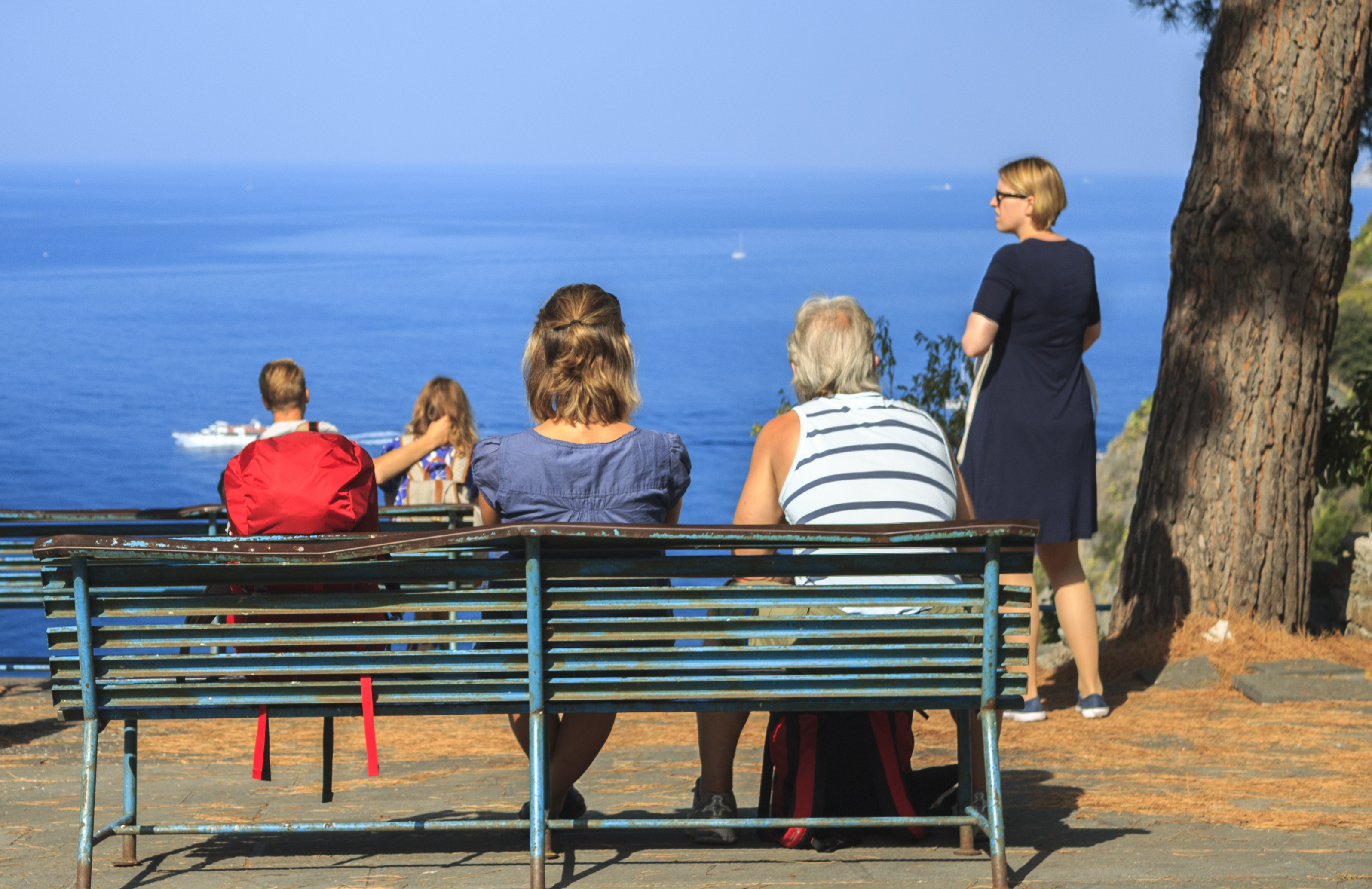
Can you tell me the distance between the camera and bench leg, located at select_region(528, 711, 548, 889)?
2916mm

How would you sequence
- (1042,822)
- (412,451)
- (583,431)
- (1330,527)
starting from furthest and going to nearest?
1. (1330,527)
2. (412,451)
3. (1042,822)
4. (583,431)

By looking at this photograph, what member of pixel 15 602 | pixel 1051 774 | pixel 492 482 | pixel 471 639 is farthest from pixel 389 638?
pixel 15 602

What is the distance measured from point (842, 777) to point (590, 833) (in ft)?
2.18

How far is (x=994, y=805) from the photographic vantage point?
9.91 ft

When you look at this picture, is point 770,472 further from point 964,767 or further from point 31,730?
point 31,730

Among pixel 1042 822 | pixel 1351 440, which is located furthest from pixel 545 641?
pixel 1351 440

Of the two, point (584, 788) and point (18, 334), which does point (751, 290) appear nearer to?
point (18, 334)

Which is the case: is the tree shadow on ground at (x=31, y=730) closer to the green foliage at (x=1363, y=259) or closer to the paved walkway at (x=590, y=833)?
the paved walkway at (x=590, y=833)

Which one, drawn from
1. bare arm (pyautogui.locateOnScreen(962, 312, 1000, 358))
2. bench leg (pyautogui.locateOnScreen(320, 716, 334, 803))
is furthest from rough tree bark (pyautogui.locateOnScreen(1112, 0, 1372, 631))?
bench leg (pyautogui.locateOnScreen(320, 716, 334, 803))

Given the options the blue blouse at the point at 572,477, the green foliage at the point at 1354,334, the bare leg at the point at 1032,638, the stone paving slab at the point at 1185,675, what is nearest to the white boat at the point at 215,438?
the green foliage at the point at 1354,334

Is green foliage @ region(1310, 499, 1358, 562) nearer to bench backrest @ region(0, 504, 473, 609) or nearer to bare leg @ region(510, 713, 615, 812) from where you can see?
bench backrest @ region(0, 504, 473, 609)

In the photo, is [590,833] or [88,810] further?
[590,833]

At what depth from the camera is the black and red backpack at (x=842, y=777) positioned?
131 inches

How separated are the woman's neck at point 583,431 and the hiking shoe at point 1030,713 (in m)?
2.50
